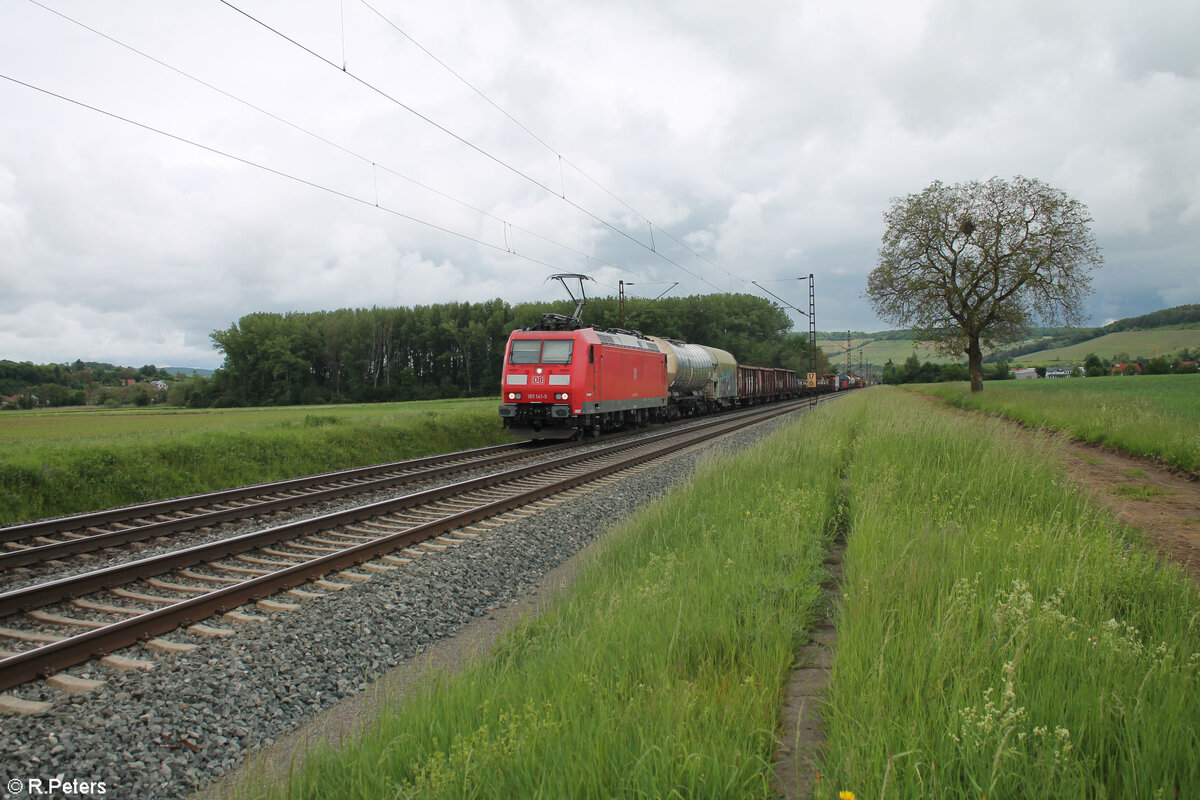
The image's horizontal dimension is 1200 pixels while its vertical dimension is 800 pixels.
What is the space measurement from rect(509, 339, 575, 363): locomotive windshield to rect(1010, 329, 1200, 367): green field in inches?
4290

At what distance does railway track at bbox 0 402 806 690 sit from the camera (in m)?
4.96

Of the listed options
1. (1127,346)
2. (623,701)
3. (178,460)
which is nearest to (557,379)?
(178,460)

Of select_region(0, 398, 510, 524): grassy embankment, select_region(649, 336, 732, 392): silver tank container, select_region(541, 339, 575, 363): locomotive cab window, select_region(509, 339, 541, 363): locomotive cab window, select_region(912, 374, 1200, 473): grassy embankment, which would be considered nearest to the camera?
select_region(0, 398, 510, 524): grassy embankment

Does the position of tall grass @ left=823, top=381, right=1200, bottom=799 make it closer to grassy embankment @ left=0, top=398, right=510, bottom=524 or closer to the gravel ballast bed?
the gravel ballast bed

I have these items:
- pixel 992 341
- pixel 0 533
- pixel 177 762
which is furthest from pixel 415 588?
pixel 992 341

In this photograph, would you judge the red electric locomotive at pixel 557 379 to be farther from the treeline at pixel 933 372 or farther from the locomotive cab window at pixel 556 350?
the treeline at pixel 933 372

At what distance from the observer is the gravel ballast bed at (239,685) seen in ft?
11.6

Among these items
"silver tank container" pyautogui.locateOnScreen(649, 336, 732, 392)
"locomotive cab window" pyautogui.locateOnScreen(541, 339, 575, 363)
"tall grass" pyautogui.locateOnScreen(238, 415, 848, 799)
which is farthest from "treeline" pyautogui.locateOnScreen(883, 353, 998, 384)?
"tall grass" pyautogui.locateOnScreen(238, 415, 848, 799)

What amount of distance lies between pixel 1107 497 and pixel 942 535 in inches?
268

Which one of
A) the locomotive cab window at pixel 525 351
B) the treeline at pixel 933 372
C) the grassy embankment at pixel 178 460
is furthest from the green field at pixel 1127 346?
the grassy embankment at pixel 178 460

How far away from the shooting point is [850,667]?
299cm

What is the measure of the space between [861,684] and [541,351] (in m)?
16.9

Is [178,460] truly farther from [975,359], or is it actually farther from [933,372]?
[933,372]

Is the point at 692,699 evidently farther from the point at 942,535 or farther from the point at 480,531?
the point at 480,531
